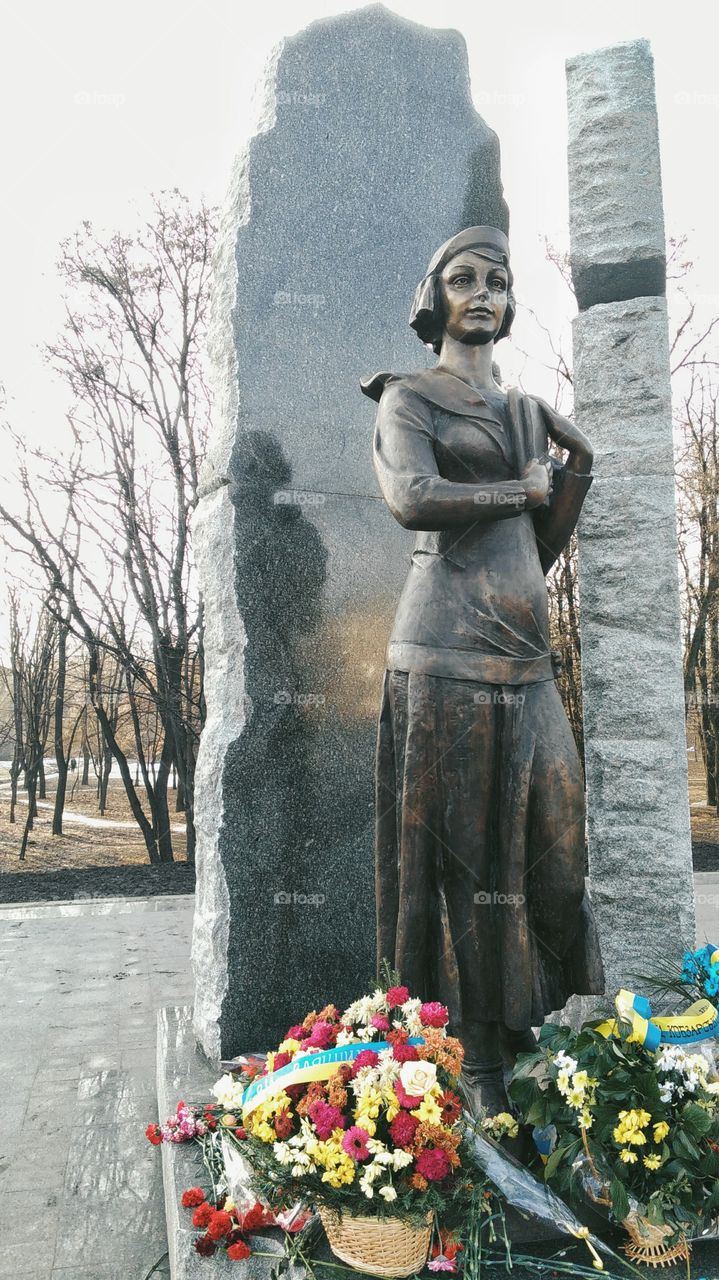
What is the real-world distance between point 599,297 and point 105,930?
240 inches

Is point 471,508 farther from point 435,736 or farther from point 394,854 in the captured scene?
point 394,854

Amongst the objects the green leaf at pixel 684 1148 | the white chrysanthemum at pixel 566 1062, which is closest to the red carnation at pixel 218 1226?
the white chrysanthemum at pixel 566 1062

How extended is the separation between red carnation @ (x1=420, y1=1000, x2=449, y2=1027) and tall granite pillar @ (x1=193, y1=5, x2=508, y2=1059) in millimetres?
1886

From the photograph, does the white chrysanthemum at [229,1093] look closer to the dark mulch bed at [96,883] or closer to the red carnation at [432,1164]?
the red carnation at [432,1164]

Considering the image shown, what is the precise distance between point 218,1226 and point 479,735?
1552 mm

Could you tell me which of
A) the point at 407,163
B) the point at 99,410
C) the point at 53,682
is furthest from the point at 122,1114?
the point at 53,682

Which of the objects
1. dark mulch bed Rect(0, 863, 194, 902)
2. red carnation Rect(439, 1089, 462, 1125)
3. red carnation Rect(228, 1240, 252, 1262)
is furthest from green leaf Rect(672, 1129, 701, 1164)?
dark mulch bed Rect(0, 863, 194, 902)

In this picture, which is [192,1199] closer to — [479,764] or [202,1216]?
[202,1216]

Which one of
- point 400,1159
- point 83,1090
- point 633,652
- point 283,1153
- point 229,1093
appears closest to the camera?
point 400,1159

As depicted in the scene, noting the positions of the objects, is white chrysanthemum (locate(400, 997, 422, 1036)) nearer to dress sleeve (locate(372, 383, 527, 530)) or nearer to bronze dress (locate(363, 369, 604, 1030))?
bronze dress (locate(363, 369, 604, 1030))

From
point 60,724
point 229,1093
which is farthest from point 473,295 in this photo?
point 60,724

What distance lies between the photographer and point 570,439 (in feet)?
10.4

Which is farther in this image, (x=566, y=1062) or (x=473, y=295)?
(x=473, y=295)

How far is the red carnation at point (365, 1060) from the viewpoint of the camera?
2.62 meters
